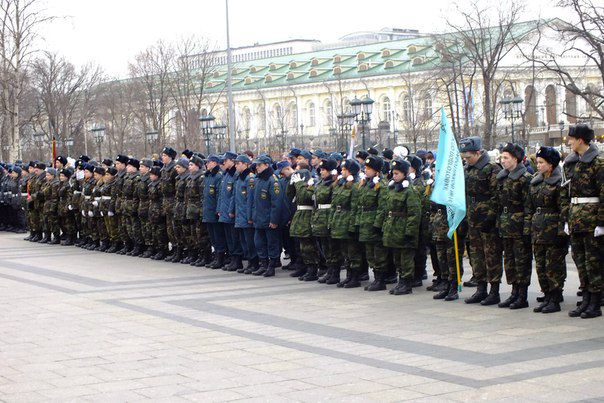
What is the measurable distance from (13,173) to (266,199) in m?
13.7

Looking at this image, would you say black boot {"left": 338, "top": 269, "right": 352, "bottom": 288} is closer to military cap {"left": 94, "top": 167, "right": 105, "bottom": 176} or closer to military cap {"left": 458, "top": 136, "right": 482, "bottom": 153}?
military cap {"left": 458, "top": 136, "right": 482, "bottom": 153}

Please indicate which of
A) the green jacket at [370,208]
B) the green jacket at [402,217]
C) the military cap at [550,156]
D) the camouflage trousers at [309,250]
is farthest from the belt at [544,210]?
the camouflage trousers at [309,250]

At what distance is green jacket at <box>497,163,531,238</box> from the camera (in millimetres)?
12453

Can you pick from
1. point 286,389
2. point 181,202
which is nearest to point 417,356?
point 286,389

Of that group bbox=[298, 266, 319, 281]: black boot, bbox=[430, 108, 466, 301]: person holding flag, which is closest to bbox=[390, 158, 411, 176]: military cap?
bbox=[430, 108, 466, 301]: person holding flag

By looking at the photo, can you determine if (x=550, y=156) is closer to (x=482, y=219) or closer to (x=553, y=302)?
(x=482, y=219)

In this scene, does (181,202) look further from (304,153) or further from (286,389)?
(286,389)

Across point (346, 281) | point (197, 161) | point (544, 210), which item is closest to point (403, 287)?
point (346, 281)

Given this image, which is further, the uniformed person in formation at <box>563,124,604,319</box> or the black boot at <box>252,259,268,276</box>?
the black boot at <box>252,259,268,276</box>

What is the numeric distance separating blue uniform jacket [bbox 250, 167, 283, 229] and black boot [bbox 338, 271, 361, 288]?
2049 mm

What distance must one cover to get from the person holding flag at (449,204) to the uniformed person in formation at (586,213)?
5.18ft

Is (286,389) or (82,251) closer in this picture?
(286,389)

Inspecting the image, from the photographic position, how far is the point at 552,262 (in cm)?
1217

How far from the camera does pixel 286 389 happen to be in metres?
8.65
